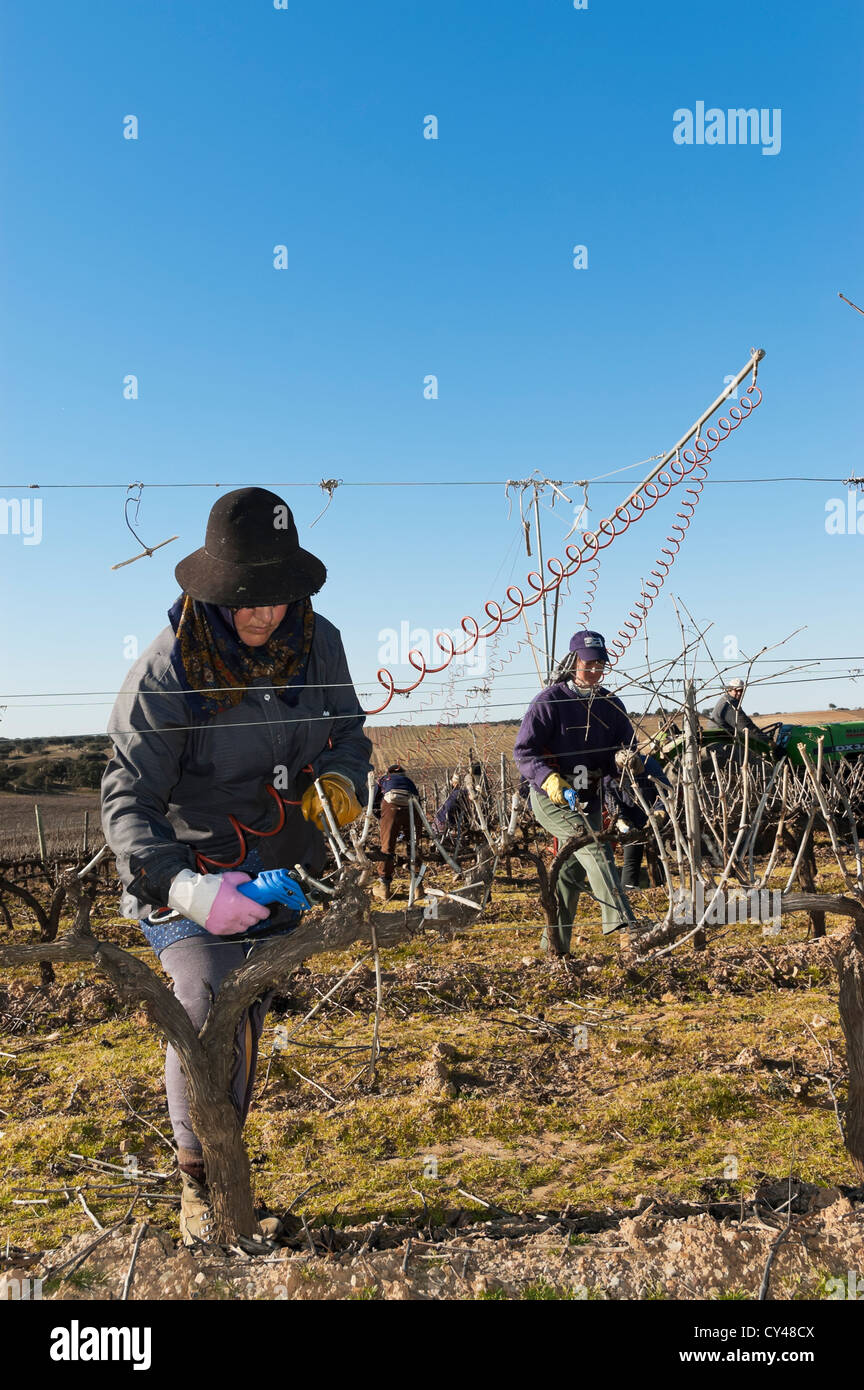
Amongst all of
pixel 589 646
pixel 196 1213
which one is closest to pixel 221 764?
pixel 196 1213

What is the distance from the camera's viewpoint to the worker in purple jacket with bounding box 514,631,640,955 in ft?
18.2

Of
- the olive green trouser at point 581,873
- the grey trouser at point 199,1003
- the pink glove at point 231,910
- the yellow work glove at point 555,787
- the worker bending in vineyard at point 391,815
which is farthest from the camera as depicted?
the worker bending in vineyard at point 391,815

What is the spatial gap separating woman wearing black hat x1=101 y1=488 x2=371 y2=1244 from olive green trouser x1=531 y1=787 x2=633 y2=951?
9.08 ft

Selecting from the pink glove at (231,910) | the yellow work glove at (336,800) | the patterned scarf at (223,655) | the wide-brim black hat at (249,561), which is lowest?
the pink glove at (231,910)

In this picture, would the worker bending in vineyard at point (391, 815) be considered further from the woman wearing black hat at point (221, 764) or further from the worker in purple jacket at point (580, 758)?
the woman wearing black hat at point (221, 764)

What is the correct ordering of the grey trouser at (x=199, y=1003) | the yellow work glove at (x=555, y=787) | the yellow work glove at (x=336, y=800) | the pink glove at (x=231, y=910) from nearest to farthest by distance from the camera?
the pink glove at (x=231, y=910)
the grey trouser at (x=199, y=1003)
the yellow work glove at (x=336, y=800)
the yellow work glove at (x=555, y=787)

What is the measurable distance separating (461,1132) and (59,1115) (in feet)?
6.17

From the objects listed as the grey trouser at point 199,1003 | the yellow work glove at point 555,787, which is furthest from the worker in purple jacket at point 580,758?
the grey trouser at point 199,1003

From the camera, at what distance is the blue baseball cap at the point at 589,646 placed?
5578mm

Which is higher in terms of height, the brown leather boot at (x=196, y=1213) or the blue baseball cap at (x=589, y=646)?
the blue baseball cap at (x=589, y=646)

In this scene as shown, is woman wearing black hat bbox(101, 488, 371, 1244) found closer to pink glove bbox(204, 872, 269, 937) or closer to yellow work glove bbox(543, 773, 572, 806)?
pink glove bbox(204, 872, 269, 937)

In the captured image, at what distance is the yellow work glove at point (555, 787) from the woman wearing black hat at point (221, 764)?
2710mm

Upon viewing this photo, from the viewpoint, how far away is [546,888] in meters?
6.18

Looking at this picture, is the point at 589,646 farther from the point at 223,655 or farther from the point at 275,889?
the point at 275,889
